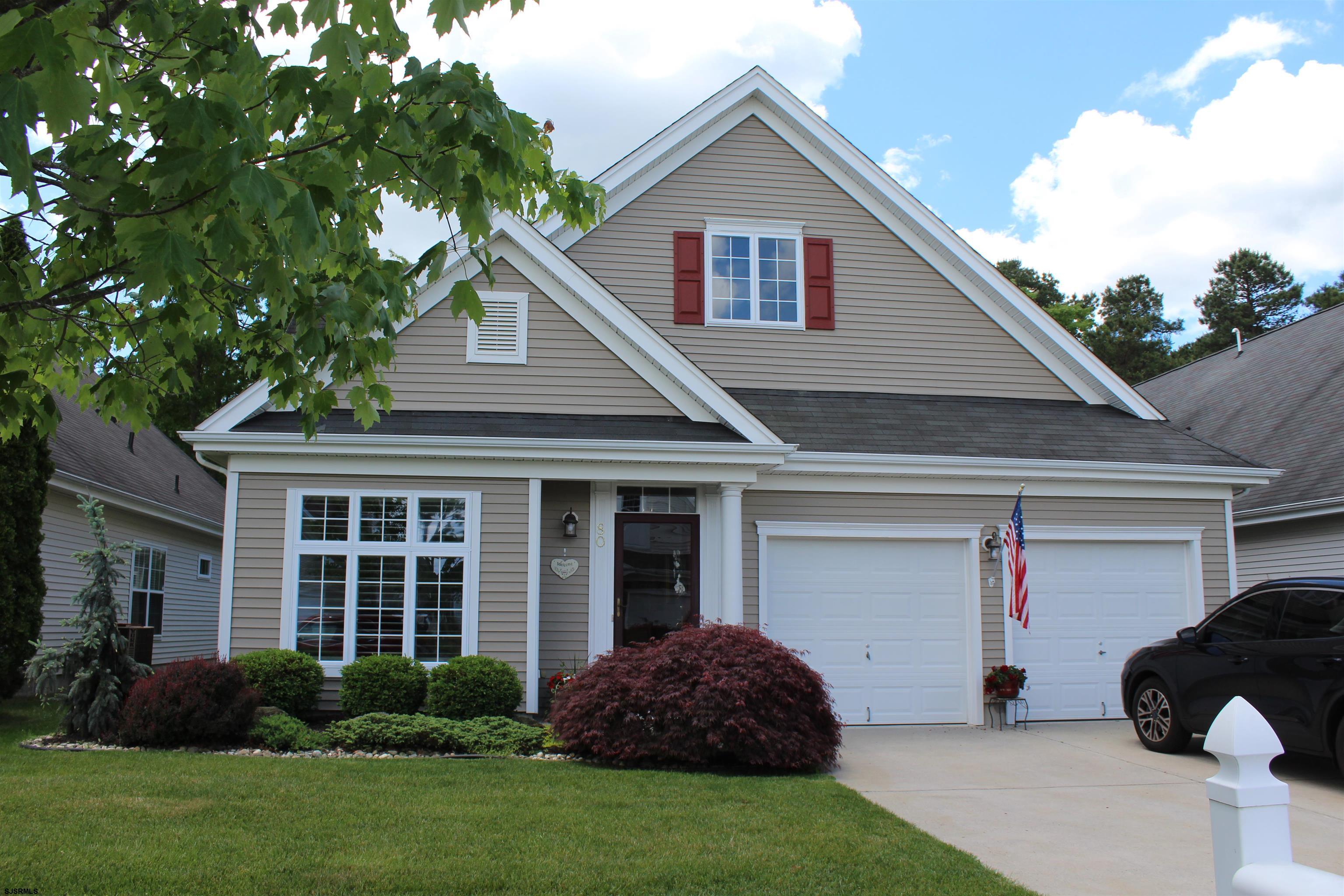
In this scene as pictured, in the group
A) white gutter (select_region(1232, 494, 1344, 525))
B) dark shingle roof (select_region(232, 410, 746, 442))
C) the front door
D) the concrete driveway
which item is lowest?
the concrete driveway

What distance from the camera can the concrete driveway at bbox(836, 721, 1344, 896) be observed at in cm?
586

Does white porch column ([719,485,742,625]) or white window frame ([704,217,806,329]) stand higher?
white window frame ([704,217,806,329])

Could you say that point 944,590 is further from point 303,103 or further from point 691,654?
point 303,103

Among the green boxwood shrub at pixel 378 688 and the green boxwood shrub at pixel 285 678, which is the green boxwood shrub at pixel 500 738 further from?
the green boxwood shrub at pixel 285 678

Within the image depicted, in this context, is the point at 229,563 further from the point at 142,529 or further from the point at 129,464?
the point at 129,464

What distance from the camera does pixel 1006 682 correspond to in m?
11.7

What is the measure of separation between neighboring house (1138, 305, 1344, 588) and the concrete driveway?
4508mm

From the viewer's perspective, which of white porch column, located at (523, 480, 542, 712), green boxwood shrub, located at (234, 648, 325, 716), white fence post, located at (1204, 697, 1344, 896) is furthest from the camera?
white porch column, located at (523, 480, 542, 712)

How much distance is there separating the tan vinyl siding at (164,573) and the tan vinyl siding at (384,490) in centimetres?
250

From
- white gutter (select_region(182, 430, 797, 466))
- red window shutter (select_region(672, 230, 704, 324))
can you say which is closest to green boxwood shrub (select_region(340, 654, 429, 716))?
white gutter (select_region(182, 430, 797, 466))

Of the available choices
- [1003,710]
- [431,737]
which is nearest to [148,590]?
[431,737]

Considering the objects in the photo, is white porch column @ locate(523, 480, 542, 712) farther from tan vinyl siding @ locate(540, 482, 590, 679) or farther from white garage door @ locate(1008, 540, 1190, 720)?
white garage door @ locate(1008, 540, 1190, 720)

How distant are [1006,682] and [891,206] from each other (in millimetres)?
6890

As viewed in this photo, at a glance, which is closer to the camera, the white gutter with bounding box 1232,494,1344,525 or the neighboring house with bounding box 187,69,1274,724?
the neighboring house with bounding box 187,69,1274,724
